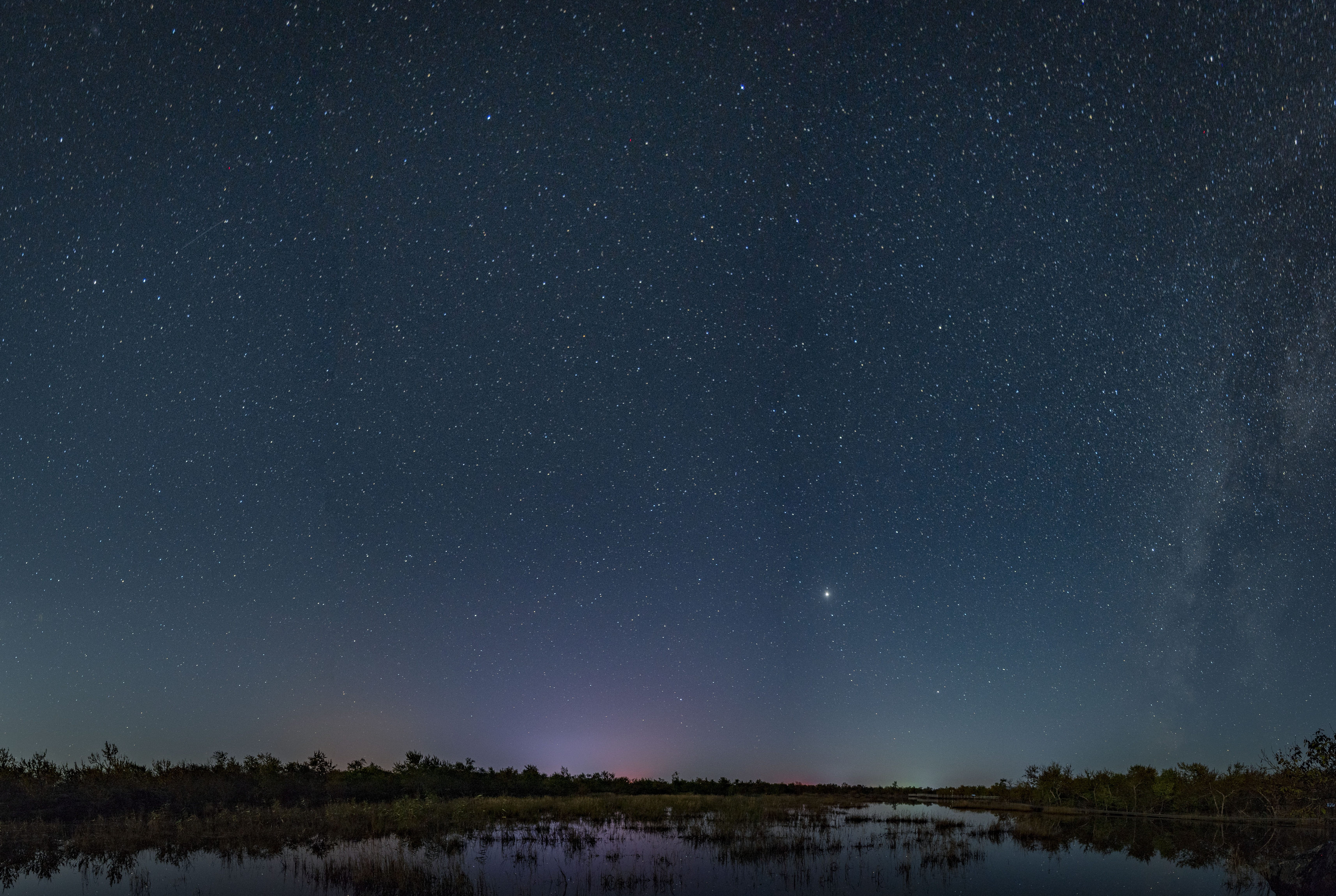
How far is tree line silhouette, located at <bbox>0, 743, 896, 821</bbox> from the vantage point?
30.8 meters

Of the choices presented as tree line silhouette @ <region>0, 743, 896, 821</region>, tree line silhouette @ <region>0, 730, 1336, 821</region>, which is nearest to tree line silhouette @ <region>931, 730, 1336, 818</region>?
tree line silhouette @ <region>0, 730, 1336, 821</region>

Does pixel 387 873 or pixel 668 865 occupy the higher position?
pixel 387 873

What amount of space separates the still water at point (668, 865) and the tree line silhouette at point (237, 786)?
839cm

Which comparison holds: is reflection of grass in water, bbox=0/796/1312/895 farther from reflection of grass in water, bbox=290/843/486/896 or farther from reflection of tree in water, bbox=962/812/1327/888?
reflection of tree in water, bbox=962/812/1327/888

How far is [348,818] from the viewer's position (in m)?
30.6

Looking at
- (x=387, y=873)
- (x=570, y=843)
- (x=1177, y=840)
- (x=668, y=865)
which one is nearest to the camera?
(x=387, y=873)

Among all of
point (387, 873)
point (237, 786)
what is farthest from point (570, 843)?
point (237, 786)

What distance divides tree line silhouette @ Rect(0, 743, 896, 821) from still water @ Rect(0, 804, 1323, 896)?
27.5 ft

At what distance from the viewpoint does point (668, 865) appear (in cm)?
2097

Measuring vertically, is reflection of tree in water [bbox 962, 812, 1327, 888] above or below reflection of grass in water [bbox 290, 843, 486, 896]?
below

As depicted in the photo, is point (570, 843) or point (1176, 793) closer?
point (570, 843)

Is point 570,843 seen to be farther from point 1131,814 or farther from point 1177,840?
point 1131,814

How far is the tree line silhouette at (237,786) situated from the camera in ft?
101

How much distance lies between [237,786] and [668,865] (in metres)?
28.3
